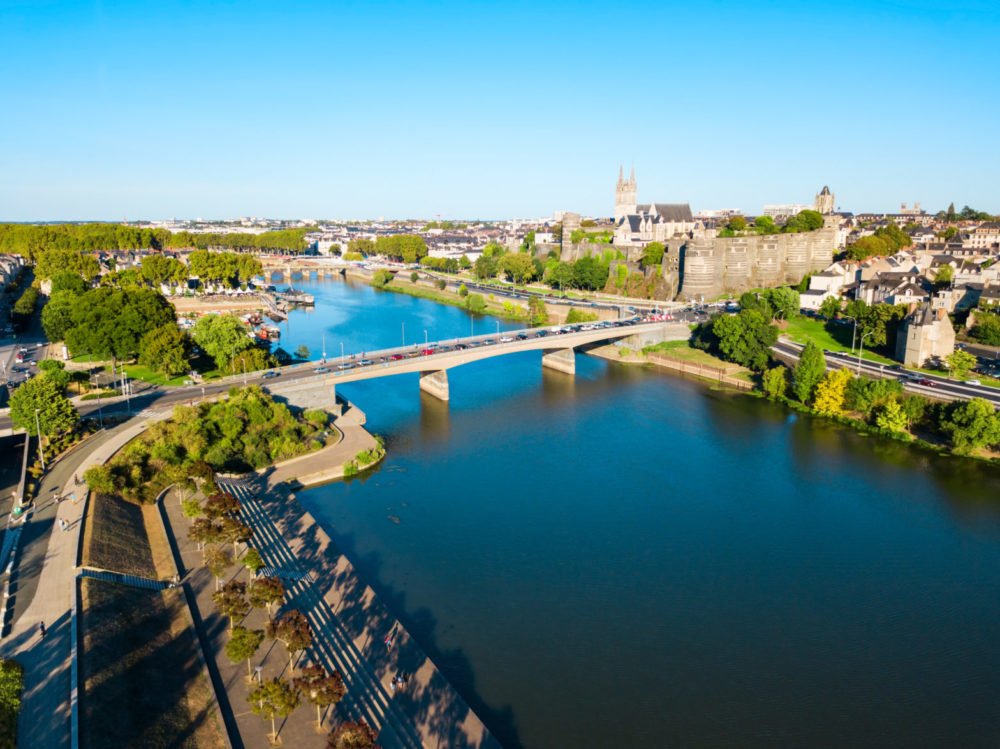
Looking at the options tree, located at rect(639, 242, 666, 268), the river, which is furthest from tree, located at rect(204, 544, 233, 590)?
tree, located at rect(639, 242, 666, 268)

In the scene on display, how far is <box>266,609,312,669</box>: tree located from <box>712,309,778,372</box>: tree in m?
36.9

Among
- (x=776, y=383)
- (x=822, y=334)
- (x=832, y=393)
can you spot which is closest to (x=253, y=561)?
(x=832, y=393)

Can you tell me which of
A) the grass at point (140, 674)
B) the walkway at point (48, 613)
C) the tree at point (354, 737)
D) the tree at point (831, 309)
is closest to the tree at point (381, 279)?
the tree at point (831, 309)

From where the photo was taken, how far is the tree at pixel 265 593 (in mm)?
17156

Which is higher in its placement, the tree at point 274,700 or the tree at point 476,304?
the tree at point 274,700

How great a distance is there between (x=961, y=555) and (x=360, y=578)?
19.6m

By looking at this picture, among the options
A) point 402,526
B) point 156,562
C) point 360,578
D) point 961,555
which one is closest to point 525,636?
point 360,578

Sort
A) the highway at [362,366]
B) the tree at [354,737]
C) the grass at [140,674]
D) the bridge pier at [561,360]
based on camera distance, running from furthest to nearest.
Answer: the bridge pier at [561,360] < the highway at [362,366] < the grass at [140,674] < the tree at [354,737]

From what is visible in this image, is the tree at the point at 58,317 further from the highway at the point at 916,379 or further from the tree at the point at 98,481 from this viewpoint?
→ the highway at the point at 916,379

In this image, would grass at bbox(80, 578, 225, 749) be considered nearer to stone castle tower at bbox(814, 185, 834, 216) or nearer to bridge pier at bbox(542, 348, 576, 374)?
bridge pier at bbox(542, 348, 576, 374)

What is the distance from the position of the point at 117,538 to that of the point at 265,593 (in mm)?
6755

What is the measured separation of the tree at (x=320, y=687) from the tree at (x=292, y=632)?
110 cm

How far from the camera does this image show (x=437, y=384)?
132 ft

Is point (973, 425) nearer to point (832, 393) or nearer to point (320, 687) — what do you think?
point (832, 393)
